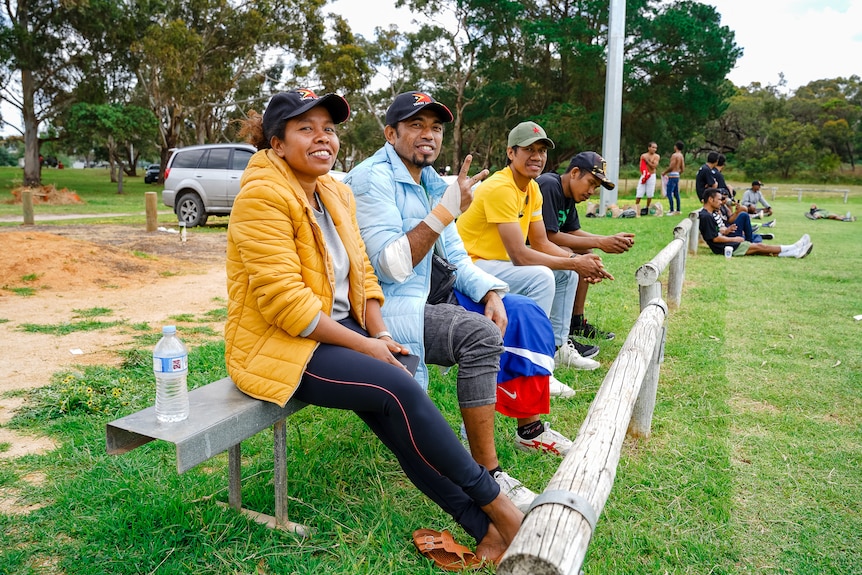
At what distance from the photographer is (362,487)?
3.01 meters

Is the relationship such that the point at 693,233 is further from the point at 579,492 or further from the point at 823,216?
the point at 823,216

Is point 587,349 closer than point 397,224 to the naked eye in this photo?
No

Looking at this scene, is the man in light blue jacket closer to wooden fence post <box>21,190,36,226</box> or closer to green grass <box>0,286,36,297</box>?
green grass <box>0,286,36,297</box>

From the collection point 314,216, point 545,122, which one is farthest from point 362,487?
point 545,122

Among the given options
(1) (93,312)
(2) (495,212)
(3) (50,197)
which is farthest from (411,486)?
(3) (50,197)

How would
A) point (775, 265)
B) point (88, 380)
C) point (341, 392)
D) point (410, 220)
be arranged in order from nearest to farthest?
point (341, 392) → point (410, 220) → point (88, 380) → point (775, 265)

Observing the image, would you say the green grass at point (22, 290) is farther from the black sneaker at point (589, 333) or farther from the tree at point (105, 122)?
the tree at point (105, 122)

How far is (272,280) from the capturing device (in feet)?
7.72

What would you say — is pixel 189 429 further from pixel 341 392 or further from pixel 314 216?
pixel 314 216

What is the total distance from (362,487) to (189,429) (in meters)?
1.08

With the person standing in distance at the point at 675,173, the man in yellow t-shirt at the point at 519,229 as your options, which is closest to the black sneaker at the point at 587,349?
the man in yellow t-shirt at the point at 519,229

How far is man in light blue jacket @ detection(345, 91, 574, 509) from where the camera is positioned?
112 inches

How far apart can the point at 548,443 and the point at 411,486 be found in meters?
0.77

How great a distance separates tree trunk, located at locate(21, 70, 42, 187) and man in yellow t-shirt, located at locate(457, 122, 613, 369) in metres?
26.8
